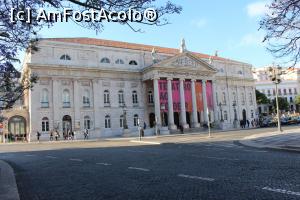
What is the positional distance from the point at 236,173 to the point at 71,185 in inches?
177

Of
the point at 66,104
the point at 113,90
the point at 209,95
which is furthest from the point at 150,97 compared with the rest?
the point at 66,104

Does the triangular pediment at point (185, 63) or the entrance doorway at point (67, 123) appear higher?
the triangular pediment at point (185, 63)

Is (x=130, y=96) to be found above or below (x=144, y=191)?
above

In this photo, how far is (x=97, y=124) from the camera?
168ft

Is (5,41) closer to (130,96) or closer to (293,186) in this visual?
(293,186)

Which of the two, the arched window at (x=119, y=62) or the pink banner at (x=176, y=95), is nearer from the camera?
the arched window at (x=119, y=62)

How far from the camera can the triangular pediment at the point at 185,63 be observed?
54.9 metres

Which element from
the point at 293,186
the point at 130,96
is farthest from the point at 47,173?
the point at 130,96

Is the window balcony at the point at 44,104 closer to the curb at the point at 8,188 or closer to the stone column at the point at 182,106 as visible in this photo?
the stone column at the point at 182,106

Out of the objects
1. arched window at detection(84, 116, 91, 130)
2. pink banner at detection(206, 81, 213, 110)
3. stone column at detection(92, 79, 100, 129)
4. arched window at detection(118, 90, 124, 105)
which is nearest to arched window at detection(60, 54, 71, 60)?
stone column at detection(92, 79, 100, 129)

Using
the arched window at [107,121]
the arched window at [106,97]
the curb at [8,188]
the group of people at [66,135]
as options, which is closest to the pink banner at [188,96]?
the arched window at [106,97]

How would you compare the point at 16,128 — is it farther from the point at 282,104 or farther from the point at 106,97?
the point at 282,104

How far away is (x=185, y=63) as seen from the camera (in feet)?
190

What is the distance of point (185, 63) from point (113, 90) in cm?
1338
